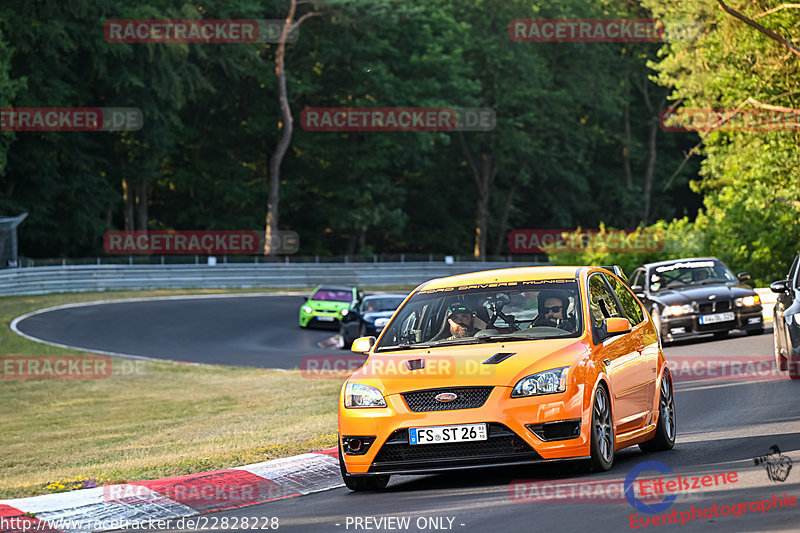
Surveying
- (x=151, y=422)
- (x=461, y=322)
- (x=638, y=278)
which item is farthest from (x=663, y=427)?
(x=638, y=278)

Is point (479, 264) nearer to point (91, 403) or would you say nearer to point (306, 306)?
point (306, 306)

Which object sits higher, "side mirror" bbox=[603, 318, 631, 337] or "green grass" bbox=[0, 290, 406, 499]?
"side mirror" bbox=[603, 318, 631, 337]

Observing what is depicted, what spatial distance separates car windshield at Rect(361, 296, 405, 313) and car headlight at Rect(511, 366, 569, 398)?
2372 cm

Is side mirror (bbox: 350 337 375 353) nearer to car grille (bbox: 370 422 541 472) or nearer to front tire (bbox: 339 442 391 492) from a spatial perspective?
front tire (bbox: 339 442 391 492)

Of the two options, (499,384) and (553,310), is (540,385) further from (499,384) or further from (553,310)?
(553,310)

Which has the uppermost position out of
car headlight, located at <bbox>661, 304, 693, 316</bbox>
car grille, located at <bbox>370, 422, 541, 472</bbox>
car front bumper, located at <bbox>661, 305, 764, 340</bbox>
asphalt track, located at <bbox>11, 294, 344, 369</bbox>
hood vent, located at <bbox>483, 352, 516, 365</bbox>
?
hood vent, located at <bbox>483, 352, 516, 365</bbox>

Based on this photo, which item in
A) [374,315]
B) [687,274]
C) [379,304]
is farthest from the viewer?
[379,304]

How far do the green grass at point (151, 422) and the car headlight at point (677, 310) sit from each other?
6.66 meters

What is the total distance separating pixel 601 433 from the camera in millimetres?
9383

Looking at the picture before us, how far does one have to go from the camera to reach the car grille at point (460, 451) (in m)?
8.94

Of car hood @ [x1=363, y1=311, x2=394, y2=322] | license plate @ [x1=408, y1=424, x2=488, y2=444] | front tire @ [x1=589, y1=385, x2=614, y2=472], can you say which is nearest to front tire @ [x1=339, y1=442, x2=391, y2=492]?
license plate @ [x1=408, y1=424, x2=488, y2=444]

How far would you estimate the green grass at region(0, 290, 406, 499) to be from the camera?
37.8ft

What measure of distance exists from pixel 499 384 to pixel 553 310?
4.28 ft

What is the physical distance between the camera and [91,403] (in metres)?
23.0
